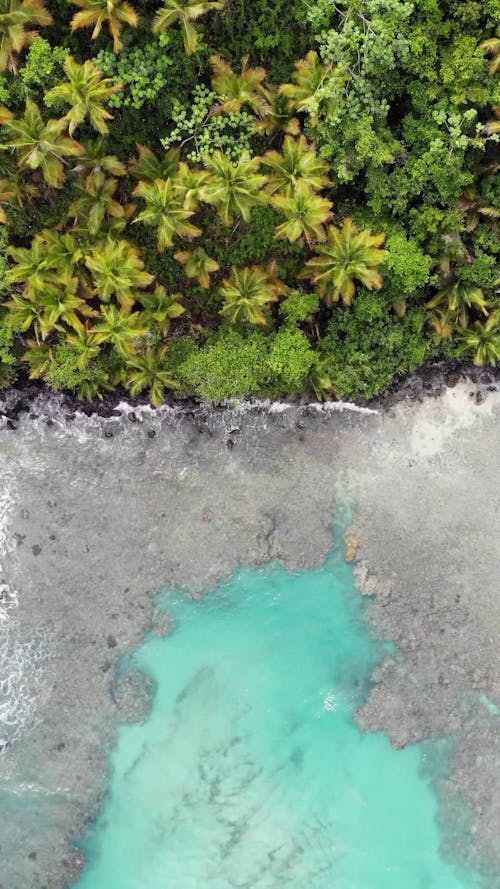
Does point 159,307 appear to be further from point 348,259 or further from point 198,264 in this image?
point 348,259

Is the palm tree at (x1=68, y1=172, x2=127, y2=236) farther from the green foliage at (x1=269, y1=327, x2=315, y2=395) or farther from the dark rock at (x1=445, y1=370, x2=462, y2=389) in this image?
the dark rock at (x1=445, y1=370, x2=462, y2=389)

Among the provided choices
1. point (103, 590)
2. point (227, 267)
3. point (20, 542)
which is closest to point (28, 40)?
point (227, 267)

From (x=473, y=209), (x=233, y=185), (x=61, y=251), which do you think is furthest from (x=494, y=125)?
(x=61, y=251)

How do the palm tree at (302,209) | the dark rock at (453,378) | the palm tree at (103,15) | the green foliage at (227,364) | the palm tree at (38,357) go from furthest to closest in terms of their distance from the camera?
the dark rock at (453,378) → the green foliage at (227,364) → the palm tree at (38,357) → the palm tree at (302,209) → the palm tree at (103,15)

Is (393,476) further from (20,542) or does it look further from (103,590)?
(20,542)

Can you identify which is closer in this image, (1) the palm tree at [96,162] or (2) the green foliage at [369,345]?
(1) the palm tree at [96,162]

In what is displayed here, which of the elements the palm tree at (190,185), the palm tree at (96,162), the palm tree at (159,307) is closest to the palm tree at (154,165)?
the palm tree at (96,162)

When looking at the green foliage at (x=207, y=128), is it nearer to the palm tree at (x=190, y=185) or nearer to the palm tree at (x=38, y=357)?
the palm tree at (x=190, y=185)

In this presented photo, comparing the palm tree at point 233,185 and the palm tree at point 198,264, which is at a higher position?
the palm tree at point 233,185
